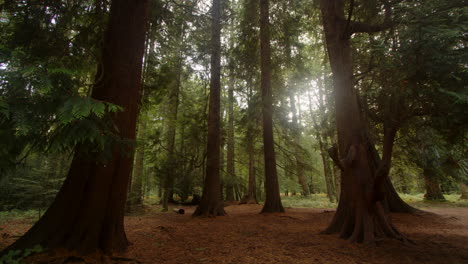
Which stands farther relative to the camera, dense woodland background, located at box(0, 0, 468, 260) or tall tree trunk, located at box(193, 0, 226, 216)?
tall tree trunk, located at box(193, 0, 226, 216)

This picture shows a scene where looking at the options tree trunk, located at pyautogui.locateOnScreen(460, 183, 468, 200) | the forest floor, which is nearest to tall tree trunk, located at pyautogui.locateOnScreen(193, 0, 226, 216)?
the forest floor

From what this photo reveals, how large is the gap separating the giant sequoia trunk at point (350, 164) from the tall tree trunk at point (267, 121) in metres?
4.60

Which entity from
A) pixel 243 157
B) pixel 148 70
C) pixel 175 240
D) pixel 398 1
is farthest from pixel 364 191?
pixel 243 157

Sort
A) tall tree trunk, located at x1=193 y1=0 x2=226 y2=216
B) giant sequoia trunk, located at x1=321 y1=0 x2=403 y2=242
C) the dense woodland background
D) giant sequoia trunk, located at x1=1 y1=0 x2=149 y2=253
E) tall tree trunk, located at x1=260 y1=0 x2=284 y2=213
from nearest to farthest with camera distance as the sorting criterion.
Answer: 1. the dense woodland background
2. giant sequoia trunk, located at x1=1 y1=0 x2=149 y2=253
3. giant sequoia trunk, located at x1=321 y1=0 x2=403 y2=242
4. tall tree trunk, located at x1=193 y1=0 x2=226 y2=216
5. tall tree trunk, located at x1=260 y1=0 x2=284 y2=213

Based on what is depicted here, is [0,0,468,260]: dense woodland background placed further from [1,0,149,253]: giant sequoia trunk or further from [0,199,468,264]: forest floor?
[0,199,468,264]: forest floor

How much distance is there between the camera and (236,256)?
4137 mm

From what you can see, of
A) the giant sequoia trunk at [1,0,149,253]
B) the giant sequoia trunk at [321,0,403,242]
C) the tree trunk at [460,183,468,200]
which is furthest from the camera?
the tree trunk at [460,183,468,200]

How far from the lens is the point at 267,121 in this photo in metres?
11.2

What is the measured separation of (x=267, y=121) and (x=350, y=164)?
619cm

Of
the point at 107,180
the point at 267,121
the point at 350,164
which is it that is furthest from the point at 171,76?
the point at 350,164

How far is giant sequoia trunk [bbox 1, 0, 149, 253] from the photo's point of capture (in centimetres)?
368

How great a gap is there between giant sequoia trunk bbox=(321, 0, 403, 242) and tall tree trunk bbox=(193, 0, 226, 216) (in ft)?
17.0

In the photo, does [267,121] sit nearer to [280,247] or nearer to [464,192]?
[280,247]

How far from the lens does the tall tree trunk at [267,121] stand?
10.4 m
